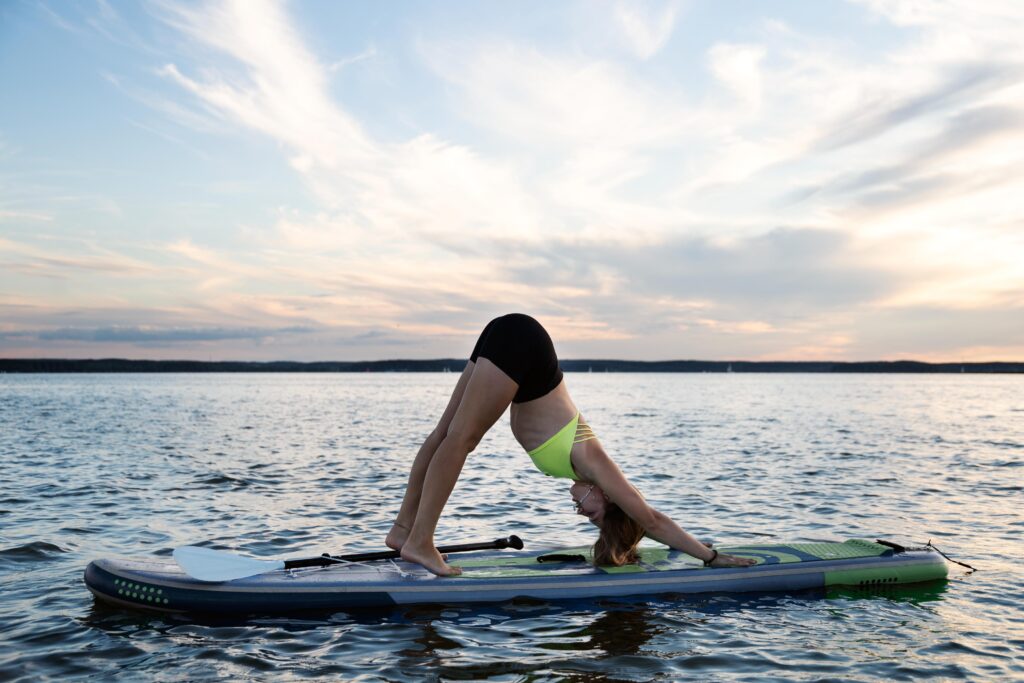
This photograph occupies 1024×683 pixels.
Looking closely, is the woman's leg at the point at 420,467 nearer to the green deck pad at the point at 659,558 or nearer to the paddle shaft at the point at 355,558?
the paddle shaft at the point at 355,558

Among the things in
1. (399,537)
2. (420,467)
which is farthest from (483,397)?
(399,537)

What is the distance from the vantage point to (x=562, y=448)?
6746 millimetres

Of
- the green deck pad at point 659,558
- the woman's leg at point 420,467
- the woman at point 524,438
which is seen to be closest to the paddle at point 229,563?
the woman's leg at point 420,467

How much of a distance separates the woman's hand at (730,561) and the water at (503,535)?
1.16 feet

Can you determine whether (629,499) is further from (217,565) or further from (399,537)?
(217,565)

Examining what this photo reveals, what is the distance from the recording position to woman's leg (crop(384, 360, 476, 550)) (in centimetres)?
707

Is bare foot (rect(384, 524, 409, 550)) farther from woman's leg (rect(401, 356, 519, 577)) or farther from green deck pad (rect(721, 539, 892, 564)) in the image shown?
green deck pad (rect(721, 539, 892, 564))

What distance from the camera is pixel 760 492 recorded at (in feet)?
49.1

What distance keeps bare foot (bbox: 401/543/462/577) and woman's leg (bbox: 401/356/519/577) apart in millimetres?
435

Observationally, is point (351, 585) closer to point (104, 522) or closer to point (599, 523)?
point (599, 523)

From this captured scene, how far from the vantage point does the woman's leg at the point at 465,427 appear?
6.46m

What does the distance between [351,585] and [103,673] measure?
6.75ft

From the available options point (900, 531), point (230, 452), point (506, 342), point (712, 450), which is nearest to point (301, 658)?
point (506, 342)

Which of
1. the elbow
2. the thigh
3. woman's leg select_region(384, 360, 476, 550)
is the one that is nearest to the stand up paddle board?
woman's leg select_region(384, 360, 476, 550)
